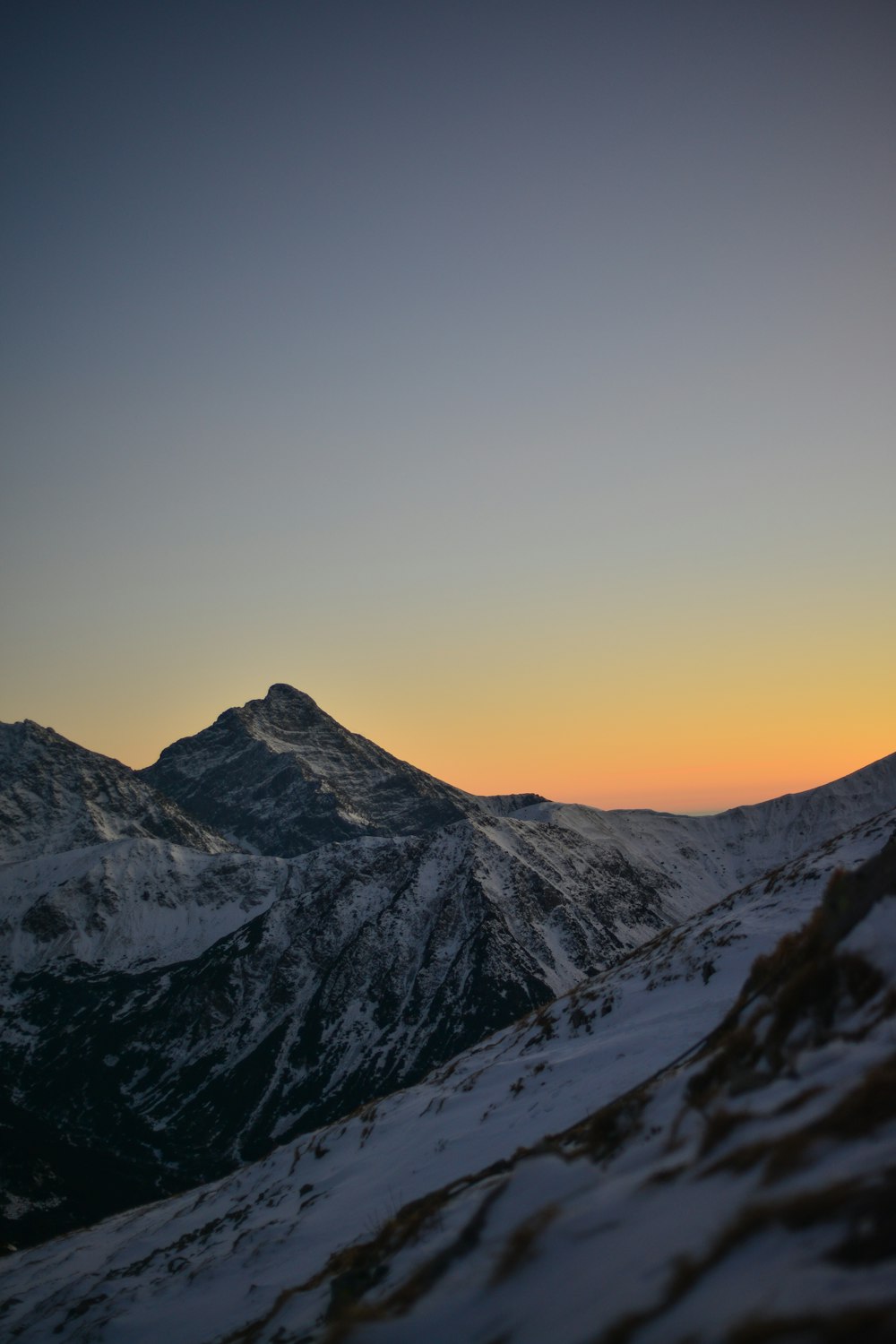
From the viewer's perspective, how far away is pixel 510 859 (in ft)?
587

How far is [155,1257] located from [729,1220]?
32.9 m

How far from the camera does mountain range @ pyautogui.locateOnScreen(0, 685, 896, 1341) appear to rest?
748 inches

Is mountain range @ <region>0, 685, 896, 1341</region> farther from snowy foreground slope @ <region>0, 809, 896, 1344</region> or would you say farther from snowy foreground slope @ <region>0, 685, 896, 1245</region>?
snowy foreground slope @ <region>0, 685, 896, 1245</region>

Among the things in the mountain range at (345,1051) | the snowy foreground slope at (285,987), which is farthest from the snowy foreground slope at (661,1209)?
the snowy foreground slope at (285,987)

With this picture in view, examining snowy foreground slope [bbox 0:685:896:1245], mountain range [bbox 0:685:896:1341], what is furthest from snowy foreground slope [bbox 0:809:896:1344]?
snowy foreground slope [bbox 0:685:896:1245]

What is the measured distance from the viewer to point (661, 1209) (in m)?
7.73

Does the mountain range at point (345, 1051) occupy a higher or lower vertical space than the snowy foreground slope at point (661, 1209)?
lower

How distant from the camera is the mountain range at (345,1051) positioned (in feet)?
62.4

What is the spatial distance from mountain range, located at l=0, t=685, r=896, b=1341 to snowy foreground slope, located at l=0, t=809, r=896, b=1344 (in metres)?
0.17

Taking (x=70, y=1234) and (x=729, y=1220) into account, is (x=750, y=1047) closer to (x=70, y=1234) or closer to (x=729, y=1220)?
(x=729, y=1220)

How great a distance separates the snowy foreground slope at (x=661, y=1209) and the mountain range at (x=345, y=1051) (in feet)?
0.57

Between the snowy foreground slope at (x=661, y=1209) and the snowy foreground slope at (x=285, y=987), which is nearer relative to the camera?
the snowy foreground slope at (x=661, y=1209)

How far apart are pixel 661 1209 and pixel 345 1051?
160595 millimetres

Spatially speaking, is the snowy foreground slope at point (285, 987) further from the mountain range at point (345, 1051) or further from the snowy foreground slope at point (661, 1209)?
the snowy foreground slope at point (661, 1209)
